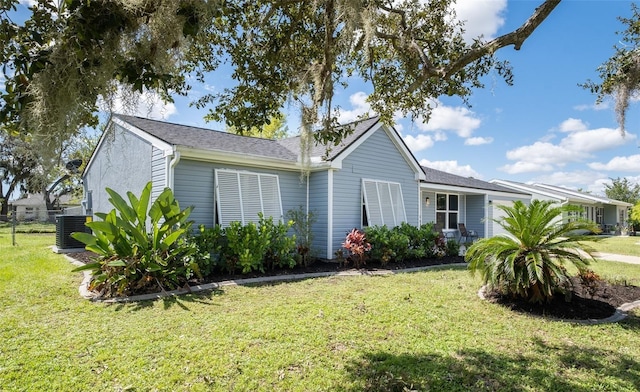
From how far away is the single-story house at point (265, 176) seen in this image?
351 inches

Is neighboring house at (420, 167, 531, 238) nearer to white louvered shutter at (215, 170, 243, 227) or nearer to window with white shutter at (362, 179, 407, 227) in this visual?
window with white shutter at (362, 179, 407, 227)

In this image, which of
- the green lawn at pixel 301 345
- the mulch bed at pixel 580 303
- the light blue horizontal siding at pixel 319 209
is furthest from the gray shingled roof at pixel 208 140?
the mulch bed at pixel 580 303

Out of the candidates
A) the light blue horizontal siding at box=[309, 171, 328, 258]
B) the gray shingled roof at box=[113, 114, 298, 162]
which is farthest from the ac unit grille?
the light blue horizontal siding at box=[309, 171, 328, 258]

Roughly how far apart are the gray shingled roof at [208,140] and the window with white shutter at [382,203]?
258cm

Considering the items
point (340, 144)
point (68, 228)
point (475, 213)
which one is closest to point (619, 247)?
point (475, 213)

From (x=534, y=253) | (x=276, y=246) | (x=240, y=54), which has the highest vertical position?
(x=240, y=54)

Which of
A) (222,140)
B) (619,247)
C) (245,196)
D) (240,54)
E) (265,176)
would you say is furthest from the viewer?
(619,247)

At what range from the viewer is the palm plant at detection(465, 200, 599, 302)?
18.2 feet

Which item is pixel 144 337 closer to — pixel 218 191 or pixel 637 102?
pixel 218 191

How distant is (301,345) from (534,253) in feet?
12.7

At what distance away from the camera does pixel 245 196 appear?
31.7 feet

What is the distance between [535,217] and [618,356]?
2.30m

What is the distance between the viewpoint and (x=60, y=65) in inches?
97.1

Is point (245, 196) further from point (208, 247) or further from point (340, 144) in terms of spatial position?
point (340, 144)
